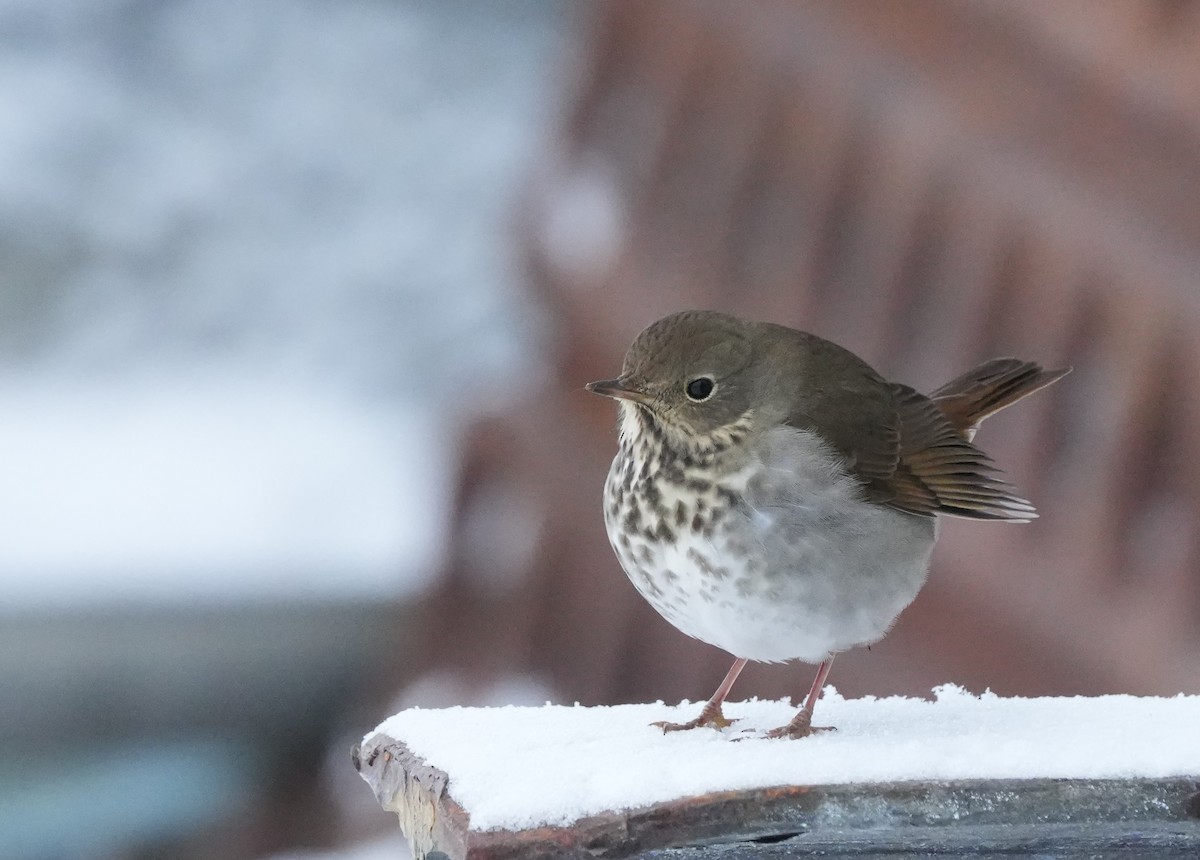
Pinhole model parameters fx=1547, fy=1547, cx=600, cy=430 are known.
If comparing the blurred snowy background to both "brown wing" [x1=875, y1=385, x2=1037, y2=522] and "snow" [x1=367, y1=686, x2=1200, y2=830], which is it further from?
"snow" [x1=367, y1=686, x2=1200, y2=830]

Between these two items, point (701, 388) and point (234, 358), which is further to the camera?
point (234, 358)

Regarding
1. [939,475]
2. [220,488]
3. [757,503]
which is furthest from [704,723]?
[220,488]

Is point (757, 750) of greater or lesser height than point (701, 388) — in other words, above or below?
below

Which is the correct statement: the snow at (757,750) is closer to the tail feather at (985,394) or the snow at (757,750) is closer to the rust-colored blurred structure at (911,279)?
the tail feather at (985,394)

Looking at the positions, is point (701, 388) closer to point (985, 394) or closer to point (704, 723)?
point (704, 723)

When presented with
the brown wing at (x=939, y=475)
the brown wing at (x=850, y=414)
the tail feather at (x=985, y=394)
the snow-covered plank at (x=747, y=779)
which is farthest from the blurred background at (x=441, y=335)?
the snow-covered plank at (x=747, y=779)

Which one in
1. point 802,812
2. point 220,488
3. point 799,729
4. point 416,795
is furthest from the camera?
point 220,488
